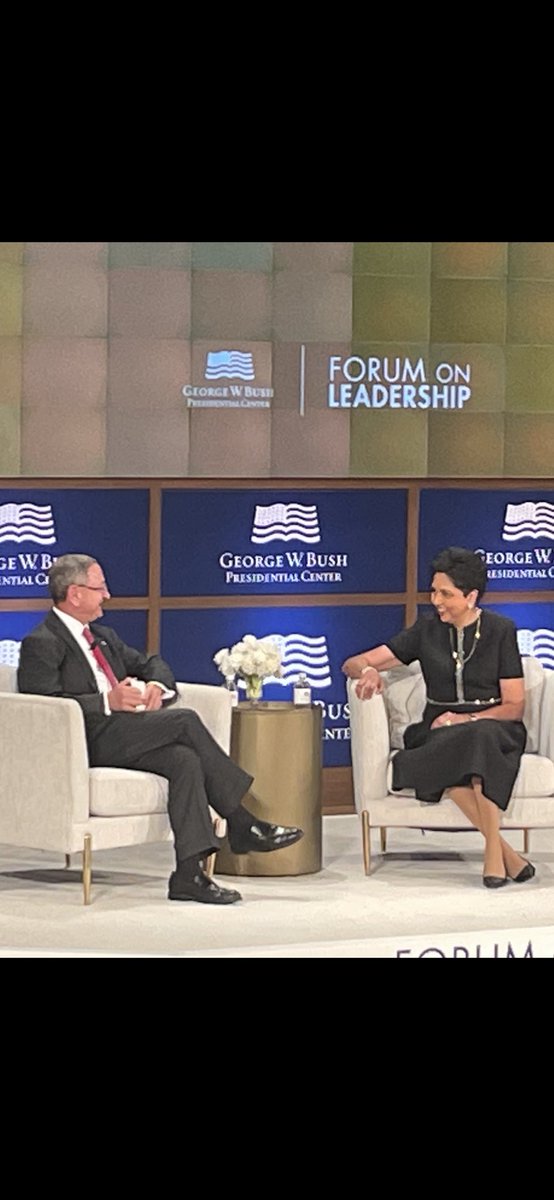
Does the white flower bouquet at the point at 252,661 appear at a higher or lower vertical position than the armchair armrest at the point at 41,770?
higher

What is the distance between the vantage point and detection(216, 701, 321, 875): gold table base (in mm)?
7770

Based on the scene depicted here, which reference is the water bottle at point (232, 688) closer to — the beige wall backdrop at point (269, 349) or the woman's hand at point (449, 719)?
the woman's hand at point (449, 719)

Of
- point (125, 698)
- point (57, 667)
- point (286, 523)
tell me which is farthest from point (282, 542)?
point (57, 667)

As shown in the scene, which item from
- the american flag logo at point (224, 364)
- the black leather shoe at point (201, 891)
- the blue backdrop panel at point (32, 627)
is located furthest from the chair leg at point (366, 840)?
the american flag logo at point (224, 364)

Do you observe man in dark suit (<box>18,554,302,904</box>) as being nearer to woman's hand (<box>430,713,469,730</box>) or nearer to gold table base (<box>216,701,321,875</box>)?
gold table base (<box>216,701,321,875</box>)

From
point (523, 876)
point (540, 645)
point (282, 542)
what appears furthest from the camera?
point (540, 645)

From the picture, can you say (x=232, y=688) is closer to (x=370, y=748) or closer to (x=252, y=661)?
(x=252, y=661)

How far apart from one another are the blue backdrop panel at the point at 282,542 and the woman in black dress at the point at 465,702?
1.18 metres

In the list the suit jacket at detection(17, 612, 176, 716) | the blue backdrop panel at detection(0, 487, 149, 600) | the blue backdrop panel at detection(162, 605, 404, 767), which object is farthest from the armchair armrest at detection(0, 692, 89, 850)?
the blue backdrop panel at detection(162, 605, 404, 767)

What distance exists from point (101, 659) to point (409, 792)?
50.1 inches

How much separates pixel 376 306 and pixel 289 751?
212 cm

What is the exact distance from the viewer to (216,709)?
7.78m

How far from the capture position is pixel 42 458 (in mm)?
8461

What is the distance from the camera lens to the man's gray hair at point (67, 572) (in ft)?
24.6
